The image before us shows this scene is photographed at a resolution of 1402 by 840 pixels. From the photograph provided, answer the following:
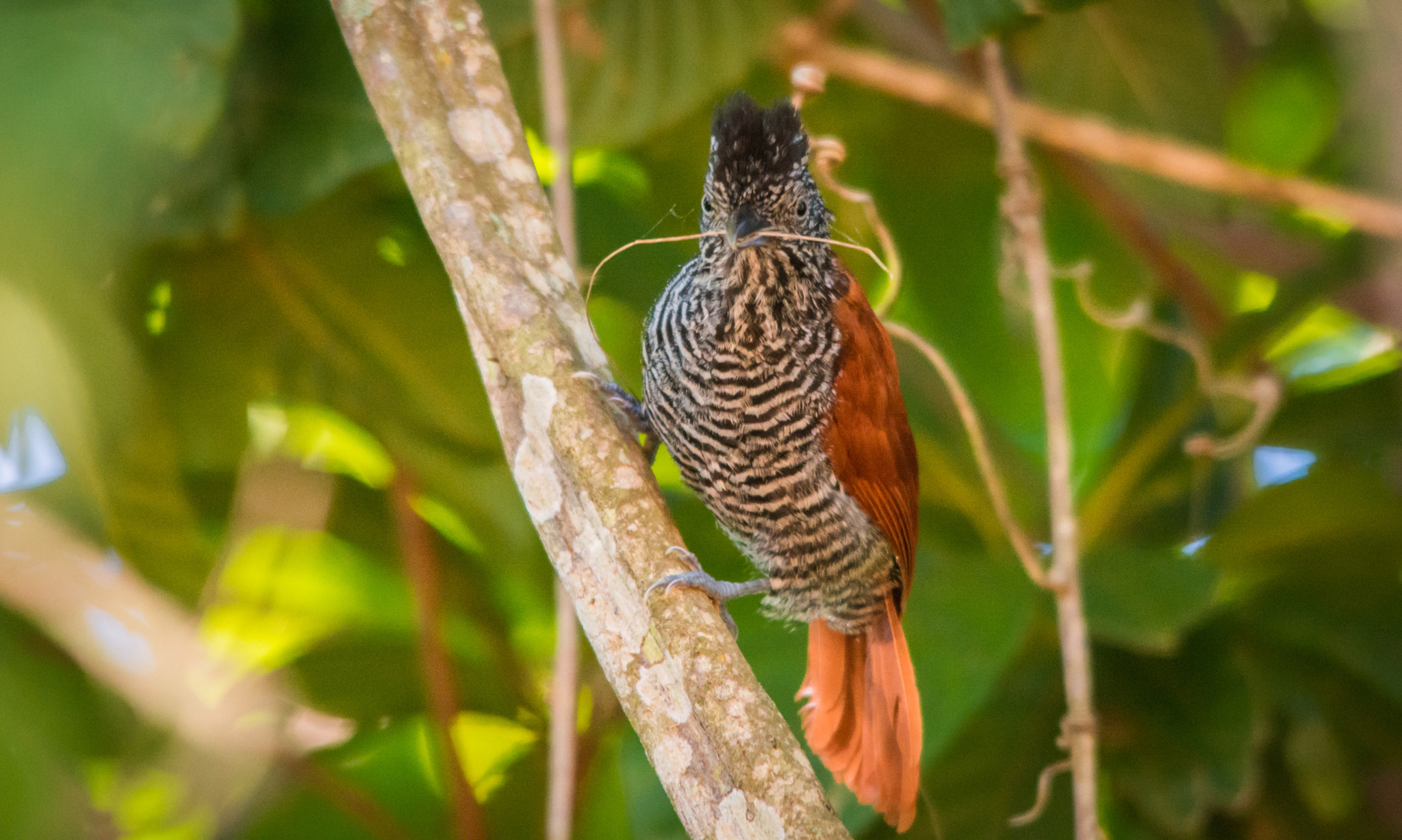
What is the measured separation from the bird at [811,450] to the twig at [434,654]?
85 centimetres

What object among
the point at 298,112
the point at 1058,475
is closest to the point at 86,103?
the point at 298,112

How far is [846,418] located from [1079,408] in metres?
1.31

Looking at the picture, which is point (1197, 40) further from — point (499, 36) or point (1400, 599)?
point (499, 36)

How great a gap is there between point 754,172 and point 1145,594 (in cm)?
107

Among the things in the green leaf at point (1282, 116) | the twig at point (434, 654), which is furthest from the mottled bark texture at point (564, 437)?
the green leaf at point (1282, 116)

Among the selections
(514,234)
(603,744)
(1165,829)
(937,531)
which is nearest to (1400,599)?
(1165,829)

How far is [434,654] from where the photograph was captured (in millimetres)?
2203

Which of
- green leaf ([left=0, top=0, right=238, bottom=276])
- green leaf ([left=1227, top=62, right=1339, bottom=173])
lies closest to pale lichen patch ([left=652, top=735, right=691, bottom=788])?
green leaf ([left=0, top=0, right=238, bottom=276])

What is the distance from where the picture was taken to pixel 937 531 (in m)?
2.27

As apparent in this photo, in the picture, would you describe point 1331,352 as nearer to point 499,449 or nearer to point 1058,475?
point 1058,475

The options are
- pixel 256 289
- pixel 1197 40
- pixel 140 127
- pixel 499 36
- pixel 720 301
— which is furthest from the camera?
pixel 1197 40

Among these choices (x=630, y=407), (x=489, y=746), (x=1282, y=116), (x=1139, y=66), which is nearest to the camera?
(x=630, y=407)

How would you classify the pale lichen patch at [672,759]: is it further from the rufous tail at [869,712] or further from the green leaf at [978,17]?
the green leaf at [978,17]

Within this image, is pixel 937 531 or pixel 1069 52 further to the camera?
pixel 1069 52
